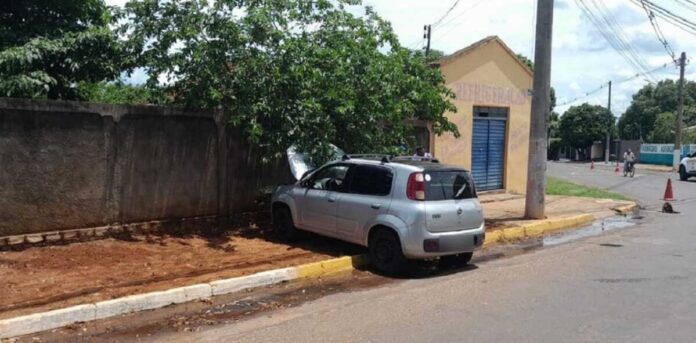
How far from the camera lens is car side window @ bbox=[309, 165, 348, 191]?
31.3ft

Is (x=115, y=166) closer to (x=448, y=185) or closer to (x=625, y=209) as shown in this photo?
(x=448, y=185)

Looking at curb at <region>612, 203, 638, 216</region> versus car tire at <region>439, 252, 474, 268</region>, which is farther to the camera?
curb at <region>612, 203, 638, 216</region>

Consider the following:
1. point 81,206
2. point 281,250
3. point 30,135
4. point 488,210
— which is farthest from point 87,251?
point 488,210

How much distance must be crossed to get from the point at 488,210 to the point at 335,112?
6.08 metres

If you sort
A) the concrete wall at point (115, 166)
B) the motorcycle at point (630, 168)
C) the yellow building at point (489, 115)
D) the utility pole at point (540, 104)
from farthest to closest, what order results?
the motorcycle at point (630, 168), the yellow building at point (489, 115), the utility pole at point (540, 104), the concrete wall at point (115, 166)

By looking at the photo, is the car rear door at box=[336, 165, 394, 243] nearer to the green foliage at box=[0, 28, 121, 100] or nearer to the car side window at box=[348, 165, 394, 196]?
the car side window at box=[348, 165, 394, 196]

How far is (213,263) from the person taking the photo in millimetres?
8727

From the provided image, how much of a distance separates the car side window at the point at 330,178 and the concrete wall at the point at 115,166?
2.16 m

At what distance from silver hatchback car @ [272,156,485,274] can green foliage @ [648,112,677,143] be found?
63970 mm

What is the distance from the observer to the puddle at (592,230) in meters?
12.3

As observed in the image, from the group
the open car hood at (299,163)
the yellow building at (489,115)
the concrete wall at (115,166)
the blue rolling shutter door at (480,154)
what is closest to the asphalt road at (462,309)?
the open car hood at (299,163)

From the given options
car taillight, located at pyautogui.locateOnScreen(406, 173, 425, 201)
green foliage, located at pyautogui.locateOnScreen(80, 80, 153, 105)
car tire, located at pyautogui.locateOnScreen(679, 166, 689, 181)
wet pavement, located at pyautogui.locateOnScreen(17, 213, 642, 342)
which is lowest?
wet pavement, located at pyautogui.locateOnScreen(17, 213, 642, 342)

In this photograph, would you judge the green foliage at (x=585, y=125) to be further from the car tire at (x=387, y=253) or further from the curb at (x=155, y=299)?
the curb at (x=155, y=299)

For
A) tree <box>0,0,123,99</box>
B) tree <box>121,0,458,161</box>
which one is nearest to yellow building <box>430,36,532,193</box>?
tree <box>121,0,458,161</box>
